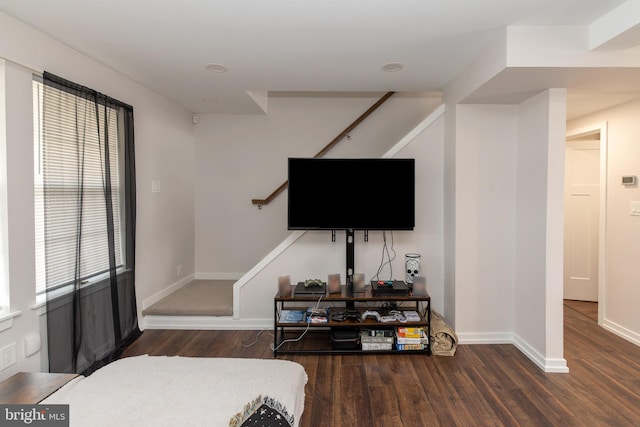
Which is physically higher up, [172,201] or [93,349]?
[172,201]

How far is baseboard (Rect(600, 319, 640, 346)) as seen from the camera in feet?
9.95

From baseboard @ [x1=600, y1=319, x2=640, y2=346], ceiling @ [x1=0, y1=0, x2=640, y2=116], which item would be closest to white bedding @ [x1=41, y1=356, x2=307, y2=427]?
ceiling @ [x1=0, y1=0, x2=640, y2=116]

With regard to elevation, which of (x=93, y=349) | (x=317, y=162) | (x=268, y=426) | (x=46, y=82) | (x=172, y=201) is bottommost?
(x=93, y=349)

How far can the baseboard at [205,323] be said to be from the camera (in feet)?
10.9

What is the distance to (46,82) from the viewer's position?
2.16 metres

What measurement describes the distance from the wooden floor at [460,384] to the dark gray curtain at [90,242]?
0.41m

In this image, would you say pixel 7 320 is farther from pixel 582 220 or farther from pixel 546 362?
pixel 582 220

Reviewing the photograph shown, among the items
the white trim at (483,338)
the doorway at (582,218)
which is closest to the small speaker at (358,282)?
the white trim at (483,338)

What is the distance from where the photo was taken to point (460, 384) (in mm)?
2385

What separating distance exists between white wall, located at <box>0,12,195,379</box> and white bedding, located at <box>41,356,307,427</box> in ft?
3.07

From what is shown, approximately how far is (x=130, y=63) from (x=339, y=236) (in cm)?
232

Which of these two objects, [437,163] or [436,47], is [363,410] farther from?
[436,47]

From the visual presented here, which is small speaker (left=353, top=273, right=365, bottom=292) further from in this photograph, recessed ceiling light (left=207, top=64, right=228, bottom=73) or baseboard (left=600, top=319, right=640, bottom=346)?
baseboard (left=600, top=319, right=640, bottom=346)

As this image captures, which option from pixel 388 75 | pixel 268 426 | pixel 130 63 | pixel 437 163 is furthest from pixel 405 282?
pixel 130 63
